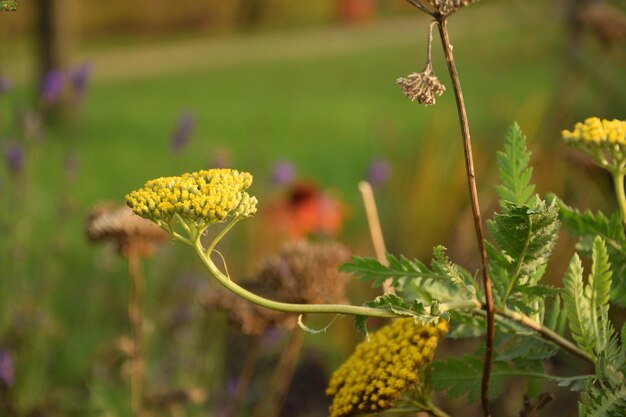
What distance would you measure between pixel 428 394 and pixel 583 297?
21 centimetres

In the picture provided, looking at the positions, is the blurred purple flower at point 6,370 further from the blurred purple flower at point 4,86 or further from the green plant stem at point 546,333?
the green plant stem at point 546,333

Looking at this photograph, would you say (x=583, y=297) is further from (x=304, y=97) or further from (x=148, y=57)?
(x=148, y=57)

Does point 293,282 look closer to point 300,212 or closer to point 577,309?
point 577,309

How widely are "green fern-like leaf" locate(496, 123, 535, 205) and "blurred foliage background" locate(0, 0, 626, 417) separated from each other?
1.82 feet

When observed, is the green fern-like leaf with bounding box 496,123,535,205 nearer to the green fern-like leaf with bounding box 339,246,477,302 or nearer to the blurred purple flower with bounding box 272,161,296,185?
the green fern-like leaf with bounding box 339,246,477,302

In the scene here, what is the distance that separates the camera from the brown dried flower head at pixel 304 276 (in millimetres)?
1859

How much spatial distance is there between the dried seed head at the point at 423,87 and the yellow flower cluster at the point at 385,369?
316 millimetres

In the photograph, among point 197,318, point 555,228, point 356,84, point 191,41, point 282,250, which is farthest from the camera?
point 191,41

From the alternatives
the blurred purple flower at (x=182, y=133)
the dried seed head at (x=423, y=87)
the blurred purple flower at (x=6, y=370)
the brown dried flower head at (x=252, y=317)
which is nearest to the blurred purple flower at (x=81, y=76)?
the blurred purple flower at (x=182, y=133)

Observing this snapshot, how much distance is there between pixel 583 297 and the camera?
3.79 feet

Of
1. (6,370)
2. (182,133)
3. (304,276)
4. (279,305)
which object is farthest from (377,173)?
(279,305)

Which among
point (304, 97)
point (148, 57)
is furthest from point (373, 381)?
point (148, 57)

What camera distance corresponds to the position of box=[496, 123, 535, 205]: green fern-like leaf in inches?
44.6

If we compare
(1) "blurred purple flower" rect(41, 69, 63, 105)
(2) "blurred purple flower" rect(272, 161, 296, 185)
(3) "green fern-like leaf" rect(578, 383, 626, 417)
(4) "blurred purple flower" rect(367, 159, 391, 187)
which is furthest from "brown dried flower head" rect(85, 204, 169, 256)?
(2) "blurred purple flower" rect(272, 161, 296, 185)
